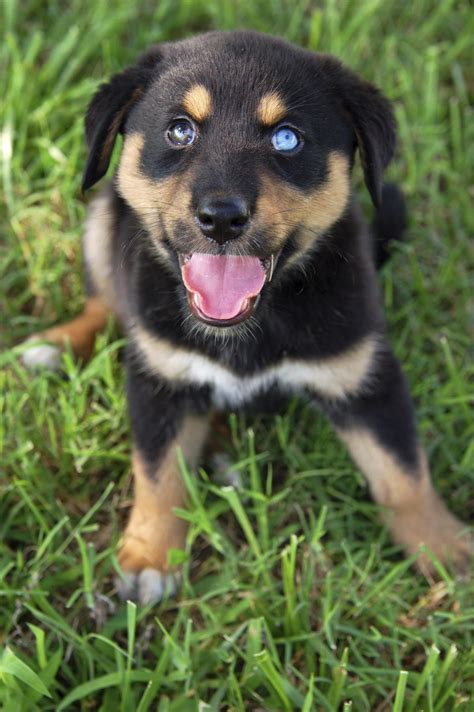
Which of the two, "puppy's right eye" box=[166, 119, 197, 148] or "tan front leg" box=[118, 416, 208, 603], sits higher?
"puppy's right eye" box=[166, 119, 197, 148]

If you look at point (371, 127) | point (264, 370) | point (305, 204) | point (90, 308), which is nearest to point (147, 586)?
point (264, 370)

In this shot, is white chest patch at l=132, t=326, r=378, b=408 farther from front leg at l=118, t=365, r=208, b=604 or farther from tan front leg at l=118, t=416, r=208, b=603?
tan front leg at l=118, t=416, r=208, b=603

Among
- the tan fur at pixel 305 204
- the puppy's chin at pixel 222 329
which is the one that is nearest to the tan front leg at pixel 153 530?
the puppy's chin at pixel 222 329

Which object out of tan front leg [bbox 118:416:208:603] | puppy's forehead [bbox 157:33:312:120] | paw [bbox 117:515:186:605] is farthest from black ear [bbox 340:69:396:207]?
paw [bbox 117:515:186:605]

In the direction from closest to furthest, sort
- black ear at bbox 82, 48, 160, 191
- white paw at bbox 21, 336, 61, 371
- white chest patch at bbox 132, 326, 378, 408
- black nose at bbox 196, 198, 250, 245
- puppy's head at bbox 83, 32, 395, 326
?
black nose at bbox 196, 198, 250, 245, puppy's head at bbox 83, 32, 395, 326, black ear at bbox 82, 48, 160, 191, white chest patch at bbox 132, 326, 378, 408, white paw at bbox 21, 336, 61, 371

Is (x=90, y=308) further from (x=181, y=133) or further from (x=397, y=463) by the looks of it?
(x=397, y=463)

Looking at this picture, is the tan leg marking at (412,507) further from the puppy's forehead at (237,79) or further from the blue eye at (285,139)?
the puppy's forehead at (237,79)
